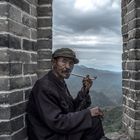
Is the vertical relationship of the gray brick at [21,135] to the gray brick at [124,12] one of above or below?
below

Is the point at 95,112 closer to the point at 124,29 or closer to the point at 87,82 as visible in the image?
the point at 87,82

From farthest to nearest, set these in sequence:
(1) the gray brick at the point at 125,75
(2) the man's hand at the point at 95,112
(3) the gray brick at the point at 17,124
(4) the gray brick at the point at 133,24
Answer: (1) the gray brick at the point at 125,75 < (4) the gray brick at the point at 133,24 < (2) the man's hand at the point at 95,112 < (3) the gray brick at the point at 17,124

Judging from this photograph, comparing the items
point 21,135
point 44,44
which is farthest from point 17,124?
point 44,44

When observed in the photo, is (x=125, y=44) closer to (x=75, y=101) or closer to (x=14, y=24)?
(x=75, y=101)

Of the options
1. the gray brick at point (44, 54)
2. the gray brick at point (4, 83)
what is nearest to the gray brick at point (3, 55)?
the gray brick at point (4, 83)

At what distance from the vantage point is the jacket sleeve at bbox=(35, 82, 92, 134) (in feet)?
11.9

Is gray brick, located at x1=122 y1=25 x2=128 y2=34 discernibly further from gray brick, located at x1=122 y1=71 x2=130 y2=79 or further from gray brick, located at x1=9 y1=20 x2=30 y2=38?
gray brick, located at x1=9 y1=20 x2=30 y2=38

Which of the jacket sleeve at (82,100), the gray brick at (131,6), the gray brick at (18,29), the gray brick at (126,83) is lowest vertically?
the jacket sleeve at (82,100)

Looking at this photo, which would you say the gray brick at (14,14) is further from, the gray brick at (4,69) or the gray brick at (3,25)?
the gray brick at (4,69)

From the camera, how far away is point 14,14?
3496 mm

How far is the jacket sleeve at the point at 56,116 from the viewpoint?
3627 mm

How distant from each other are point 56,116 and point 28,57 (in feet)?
2.17

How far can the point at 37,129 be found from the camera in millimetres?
3789

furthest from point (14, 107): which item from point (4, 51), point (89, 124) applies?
point (89, 124)
